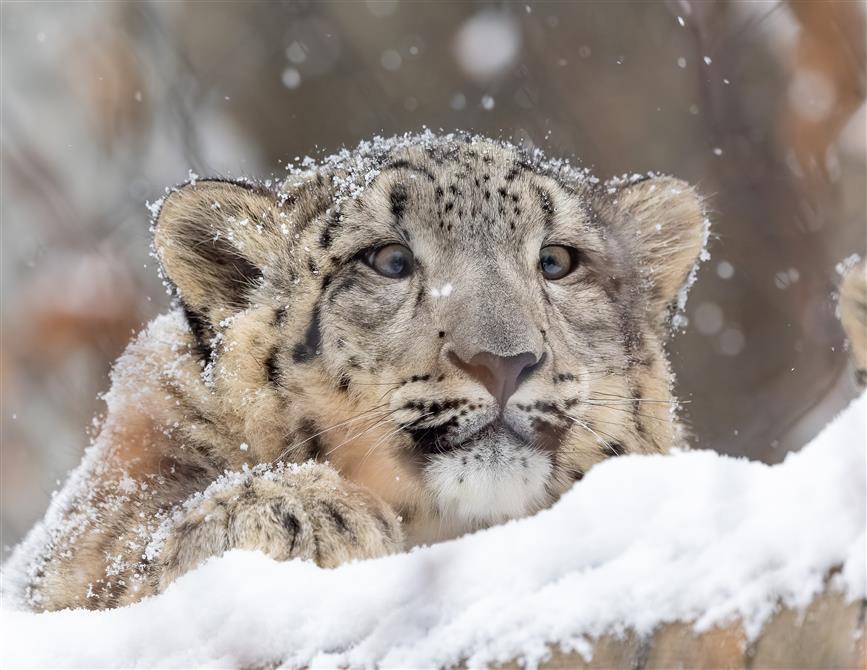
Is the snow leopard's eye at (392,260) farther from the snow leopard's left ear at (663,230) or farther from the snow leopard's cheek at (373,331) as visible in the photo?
the snow leopard's left ear at (663,230)

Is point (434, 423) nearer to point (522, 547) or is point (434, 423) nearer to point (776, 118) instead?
point (522, 547)

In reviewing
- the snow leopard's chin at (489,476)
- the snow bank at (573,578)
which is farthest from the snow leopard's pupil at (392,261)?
the snow bank at (573,578)

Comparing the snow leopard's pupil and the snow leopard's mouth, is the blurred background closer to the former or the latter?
the snow leopard's pupil

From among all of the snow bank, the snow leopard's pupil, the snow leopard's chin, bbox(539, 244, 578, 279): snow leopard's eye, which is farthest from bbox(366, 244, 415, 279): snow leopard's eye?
the snow bank

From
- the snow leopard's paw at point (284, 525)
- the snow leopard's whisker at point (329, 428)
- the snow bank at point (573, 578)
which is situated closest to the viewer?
the snow bank at point (573, 578)

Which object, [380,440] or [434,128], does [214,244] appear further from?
[434,128]

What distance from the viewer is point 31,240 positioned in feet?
7.87

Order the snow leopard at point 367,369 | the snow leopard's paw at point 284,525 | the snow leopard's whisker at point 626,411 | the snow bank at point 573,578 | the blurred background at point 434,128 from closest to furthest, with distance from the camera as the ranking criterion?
the snow bank at point 573,578 → the snow leopard's paw at point 284,525 → the snow leopard at point 367,369 → the snow leopard's whisker at point 626,411 → the blurred background at point 434,128

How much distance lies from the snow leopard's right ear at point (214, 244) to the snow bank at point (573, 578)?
77 cm

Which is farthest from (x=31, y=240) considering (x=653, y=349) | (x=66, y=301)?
(x=653, y=349)

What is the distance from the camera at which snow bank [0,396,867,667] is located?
99 cm

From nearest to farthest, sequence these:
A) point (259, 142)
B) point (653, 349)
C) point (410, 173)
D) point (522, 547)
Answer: point (522, 547)
point (410, 173)
point (653, 349)
point (259, 142)

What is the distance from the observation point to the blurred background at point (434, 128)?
7.14ft

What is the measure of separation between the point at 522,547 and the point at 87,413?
179 centimetres
